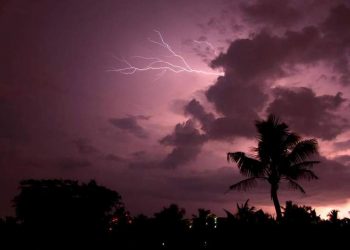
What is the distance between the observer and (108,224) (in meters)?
22.1

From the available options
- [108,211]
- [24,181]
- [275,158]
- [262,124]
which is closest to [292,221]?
[275,158]

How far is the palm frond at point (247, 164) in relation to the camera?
1980 cm

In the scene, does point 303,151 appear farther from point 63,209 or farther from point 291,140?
point 63,209

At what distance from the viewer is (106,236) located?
64.8 feet

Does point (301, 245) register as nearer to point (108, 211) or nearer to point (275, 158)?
point (275, 158)

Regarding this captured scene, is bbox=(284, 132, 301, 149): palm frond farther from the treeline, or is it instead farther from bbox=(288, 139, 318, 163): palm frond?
the treeline

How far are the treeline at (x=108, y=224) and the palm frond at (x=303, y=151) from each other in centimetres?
271

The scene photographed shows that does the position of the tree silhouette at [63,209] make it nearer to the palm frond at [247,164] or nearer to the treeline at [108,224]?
the treeline at [108,224]

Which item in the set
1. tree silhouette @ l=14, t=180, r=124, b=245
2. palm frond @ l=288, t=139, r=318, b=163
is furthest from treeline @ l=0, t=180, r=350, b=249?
palm frond @ l=288, t=139, r=318, b=163

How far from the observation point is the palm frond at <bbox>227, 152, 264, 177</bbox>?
65.0 feet

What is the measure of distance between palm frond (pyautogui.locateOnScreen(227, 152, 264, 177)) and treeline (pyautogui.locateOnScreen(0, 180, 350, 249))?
2.12 metres

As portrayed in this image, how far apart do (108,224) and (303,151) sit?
12.2 metres

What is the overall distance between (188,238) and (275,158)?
680cm

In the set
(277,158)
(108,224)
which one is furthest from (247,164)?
(108,224)
